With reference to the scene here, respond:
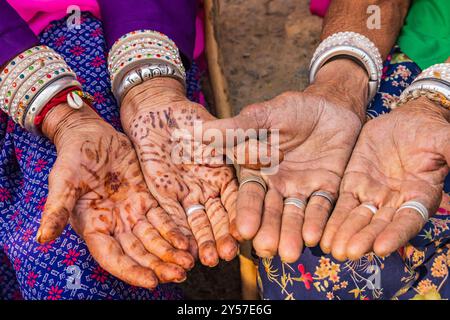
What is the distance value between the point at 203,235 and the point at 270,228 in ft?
0.56

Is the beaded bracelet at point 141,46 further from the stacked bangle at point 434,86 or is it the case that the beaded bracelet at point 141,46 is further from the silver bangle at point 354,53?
the stacked bangle at point 434,86

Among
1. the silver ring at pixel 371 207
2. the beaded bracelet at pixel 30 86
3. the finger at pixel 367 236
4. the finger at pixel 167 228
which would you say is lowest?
the finger at pixel 167 228

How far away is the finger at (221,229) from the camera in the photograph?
4.05ft

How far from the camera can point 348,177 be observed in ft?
4.41

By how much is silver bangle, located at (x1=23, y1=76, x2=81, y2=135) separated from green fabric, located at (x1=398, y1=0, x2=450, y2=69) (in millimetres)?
1005

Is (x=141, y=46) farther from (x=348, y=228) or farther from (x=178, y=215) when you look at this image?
(x=348, y=228)

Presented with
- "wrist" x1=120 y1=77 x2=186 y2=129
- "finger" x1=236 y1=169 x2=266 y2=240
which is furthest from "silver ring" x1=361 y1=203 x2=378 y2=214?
"wrist" x1=120 y1=77 x2=186 y2=129

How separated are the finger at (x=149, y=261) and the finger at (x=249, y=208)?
164mm

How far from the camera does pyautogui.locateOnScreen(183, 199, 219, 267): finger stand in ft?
4.08

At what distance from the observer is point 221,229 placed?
129cm

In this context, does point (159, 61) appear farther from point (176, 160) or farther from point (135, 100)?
point (176, 160)

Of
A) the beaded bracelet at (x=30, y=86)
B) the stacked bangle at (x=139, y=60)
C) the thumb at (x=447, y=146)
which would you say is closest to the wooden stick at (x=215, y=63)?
the stacked bangle at (x=139, y=60)

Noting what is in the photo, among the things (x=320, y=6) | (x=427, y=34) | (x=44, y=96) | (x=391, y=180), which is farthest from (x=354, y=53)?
A: (x=44, y=96)

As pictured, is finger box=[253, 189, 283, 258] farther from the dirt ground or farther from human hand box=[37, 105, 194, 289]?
the dirt ground
